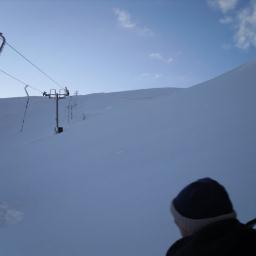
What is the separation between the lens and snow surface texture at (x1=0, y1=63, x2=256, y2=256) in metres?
5.73

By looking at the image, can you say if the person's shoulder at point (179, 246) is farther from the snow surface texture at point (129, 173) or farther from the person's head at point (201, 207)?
the snow surface texture at point (129, 173)

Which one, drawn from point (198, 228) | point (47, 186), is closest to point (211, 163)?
point (47, 186)

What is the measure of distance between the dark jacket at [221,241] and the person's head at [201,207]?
37 mm

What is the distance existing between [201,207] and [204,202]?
30mm

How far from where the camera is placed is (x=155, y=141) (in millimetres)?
11039

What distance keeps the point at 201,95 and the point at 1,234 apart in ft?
34.4

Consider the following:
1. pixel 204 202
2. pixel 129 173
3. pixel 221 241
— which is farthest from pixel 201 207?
pixel 129 173

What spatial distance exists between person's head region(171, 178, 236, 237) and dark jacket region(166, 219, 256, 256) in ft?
0.12

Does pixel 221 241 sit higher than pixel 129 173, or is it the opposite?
pixel 129 173

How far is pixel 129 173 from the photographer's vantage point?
347 inches

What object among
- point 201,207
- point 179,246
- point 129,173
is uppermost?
point 129,173

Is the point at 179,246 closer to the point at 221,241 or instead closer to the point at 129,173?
the point at 221,241

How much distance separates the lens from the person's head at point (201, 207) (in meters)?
1.58

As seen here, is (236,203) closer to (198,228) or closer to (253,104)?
(198,228)
